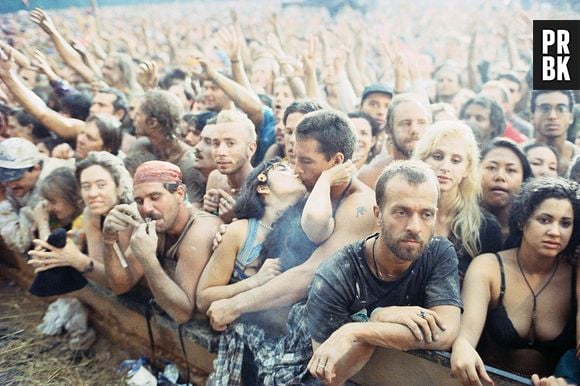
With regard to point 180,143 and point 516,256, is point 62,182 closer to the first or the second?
point 180,143

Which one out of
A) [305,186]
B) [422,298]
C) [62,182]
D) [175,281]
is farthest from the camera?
[62,182]

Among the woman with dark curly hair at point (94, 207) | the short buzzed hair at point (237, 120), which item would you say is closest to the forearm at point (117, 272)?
the woman with dark curly hair at point (94, 207)

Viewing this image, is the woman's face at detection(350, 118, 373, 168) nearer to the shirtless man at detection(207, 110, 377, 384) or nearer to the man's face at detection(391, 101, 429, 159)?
the man's face at detection(391, 101, 429, 159)

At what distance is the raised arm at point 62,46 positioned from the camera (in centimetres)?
424

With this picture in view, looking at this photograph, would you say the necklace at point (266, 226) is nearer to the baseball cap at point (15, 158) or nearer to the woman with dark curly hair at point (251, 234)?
the woman with dark curly hair at point (251, 234)

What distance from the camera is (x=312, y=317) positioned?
2.57 meters

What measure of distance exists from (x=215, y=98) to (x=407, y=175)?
220 cm

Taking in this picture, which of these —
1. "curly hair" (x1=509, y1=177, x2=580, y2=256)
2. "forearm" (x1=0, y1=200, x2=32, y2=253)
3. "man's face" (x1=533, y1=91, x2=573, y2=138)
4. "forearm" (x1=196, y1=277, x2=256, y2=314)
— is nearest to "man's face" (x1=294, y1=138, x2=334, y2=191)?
"forearm" (x1=196, y1=277, x2=256, y2=314)

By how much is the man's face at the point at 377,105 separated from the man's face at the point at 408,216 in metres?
1.52

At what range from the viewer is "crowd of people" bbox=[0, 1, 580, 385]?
7.77 ft

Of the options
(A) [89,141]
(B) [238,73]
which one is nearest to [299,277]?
(B) [238,73]

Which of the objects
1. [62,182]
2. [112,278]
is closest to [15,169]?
[62,182]

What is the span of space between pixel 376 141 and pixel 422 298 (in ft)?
4.82

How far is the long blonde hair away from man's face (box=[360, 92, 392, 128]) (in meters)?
1.07
